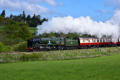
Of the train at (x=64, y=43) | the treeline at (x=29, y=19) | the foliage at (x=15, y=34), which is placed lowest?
the train at (x=64, y=43)

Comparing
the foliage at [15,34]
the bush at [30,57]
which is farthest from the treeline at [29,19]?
the bush at [30,57]

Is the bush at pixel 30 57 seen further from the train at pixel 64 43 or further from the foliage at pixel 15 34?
the foliage at pixel 15 34

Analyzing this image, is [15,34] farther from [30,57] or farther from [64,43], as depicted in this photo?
[30,57]

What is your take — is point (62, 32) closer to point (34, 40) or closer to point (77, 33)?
point (77, 33)

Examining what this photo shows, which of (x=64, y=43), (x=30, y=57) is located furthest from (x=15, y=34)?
(x=30, y=57)

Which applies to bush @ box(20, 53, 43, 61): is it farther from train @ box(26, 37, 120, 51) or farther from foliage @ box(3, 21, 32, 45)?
foliage @ box(3, 21, 32, 45)

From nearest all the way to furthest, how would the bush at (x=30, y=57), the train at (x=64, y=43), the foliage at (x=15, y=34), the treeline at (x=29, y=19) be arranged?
the bush at (x=30, y=57), the train at (x=64, y=43), the foliage at (x=15, y=34), the treeline at (x=29, y=19)

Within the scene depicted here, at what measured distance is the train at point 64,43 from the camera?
49.4 metres

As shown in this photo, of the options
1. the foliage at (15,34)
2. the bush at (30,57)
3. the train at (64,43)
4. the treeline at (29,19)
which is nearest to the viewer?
the bush at (30,57)

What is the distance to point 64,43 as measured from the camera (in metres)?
52.8

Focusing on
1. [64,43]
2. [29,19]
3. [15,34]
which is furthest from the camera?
→ [29,19]

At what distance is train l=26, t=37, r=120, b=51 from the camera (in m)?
49.4

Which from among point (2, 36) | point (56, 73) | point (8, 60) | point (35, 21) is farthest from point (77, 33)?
point (35, 21)

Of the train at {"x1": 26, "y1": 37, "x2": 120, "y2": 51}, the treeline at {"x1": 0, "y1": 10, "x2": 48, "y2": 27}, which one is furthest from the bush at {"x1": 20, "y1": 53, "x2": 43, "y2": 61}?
the treeline at {"x1": 0, "y1": 10, "x2": 48, "y2": 27}
